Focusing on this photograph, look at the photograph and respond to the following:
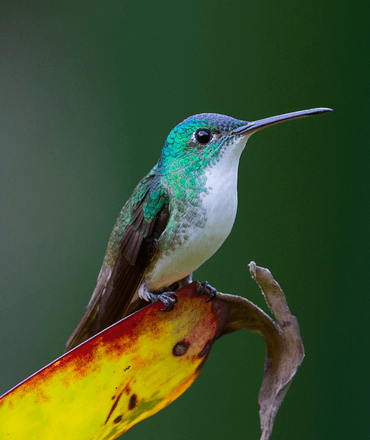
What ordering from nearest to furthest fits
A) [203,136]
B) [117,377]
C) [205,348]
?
[117,377], [205,348], [203,136]

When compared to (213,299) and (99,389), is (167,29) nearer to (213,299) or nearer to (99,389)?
(213,299)

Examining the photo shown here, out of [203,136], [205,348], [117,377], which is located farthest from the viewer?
[203,136]

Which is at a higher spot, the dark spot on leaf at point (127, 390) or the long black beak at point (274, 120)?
the long black beak at point (274, 120)

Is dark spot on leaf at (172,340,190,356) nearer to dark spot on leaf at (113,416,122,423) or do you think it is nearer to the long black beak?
dark spot on leaf at (113,416,122,423)

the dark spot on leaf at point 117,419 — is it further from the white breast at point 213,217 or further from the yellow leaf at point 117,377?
the white breast at point 213,217

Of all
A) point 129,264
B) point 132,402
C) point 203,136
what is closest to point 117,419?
point 132,402

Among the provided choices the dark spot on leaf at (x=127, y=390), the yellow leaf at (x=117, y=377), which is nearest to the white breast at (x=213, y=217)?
the yellow leaf at (x=117, y=377)

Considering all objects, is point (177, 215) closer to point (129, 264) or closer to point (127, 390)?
point (129, 264)

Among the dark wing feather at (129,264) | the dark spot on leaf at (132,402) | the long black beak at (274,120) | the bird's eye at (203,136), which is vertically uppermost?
the bird's eye at (203,136)
